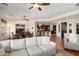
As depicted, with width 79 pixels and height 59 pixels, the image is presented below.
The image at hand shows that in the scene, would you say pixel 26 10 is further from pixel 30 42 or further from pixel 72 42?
pixel 72 42

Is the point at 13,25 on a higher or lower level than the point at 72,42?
higher

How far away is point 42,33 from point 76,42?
72.5 inches

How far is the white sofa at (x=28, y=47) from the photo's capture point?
2.83m

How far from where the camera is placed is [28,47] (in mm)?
3555

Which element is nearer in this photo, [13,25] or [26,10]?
[26,10]

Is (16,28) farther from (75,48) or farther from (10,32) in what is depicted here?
(75,48)

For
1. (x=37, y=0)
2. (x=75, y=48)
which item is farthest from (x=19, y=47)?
(x=75, y=48)

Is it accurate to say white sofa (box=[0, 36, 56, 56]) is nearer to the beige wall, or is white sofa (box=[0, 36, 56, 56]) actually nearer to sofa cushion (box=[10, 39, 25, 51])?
sofa cushion (box=[10, 39, 25, 51])

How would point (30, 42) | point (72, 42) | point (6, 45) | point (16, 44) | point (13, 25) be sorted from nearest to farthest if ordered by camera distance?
1. point (6, 45)
2. point (16, 44)
3. point (30, 42)
4. point (13, 25)
5. point (72, 42)

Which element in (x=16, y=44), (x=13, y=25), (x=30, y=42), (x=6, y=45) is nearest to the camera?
(x=6, y=45)

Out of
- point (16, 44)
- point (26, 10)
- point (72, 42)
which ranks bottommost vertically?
point (72, 42)

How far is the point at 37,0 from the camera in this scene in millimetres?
1194

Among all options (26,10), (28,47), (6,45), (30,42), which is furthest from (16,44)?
(26,10)

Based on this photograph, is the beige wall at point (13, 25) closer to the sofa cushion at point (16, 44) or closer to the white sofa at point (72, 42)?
the sofa cushion at point (16, 44)
